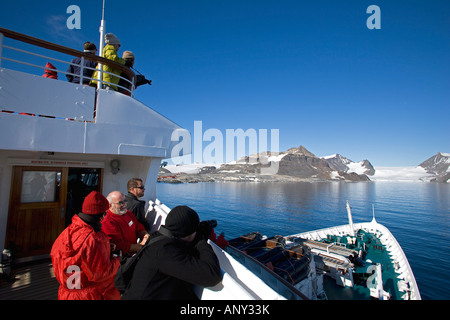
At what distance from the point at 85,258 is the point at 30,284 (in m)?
2.43

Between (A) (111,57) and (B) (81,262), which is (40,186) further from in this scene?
(B) (81,262)

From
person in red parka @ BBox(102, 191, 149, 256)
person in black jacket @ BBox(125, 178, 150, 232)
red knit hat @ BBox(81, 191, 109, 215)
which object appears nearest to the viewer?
red knit hat @ BBox(81, 191, 109, 215)

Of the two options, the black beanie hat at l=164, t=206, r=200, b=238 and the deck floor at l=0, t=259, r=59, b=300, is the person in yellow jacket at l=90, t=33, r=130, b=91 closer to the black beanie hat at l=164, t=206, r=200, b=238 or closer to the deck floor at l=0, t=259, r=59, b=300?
the deck floor at l=0, t=259, r=59, b=300

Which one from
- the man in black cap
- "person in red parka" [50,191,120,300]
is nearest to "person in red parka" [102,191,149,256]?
"person in red parka" [50,191,120,300]

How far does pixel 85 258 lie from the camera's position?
6.45ft

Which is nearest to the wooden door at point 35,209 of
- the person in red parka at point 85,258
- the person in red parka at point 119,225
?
the person in red parka at point 119,225

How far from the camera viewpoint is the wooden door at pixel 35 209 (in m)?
3.97

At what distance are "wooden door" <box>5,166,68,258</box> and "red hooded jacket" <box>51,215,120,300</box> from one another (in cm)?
289

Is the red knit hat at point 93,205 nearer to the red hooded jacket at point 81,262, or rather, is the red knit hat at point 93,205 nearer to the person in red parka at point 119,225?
the red hooded jacket at point 81,262

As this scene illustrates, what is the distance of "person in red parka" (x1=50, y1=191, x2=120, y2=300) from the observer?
194cm

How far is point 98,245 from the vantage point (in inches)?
80.7

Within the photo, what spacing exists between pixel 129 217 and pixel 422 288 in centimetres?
1664

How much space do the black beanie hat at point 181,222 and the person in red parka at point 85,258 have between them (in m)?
0.83
